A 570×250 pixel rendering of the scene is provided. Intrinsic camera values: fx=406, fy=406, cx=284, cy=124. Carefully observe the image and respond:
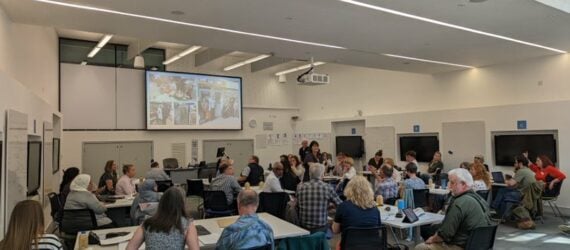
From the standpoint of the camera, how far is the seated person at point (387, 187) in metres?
5.78

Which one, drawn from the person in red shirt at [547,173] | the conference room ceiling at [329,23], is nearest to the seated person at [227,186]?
the conference room ceiling at [329,23]

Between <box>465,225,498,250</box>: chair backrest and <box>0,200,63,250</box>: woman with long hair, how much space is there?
312 centimetres

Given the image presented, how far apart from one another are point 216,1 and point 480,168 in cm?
490

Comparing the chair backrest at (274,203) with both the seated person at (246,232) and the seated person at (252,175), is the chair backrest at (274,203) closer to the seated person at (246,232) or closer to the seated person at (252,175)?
the seated person at (252,175)

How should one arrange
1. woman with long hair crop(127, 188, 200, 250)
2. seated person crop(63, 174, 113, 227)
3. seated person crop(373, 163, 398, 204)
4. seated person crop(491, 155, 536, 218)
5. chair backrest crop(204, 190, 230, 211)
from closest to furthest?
woman with long hair crop(127, 188, 200, 250), seated person crop(63, 174, 113, 227), seated person crop(373, 163, 398, 204), chair backrest crop(204, 190, 230, 211), seated person crop(491, 155, 536, 218)

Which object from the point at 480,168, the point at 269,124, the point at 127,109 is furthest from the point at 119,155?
→ the point at 480,168

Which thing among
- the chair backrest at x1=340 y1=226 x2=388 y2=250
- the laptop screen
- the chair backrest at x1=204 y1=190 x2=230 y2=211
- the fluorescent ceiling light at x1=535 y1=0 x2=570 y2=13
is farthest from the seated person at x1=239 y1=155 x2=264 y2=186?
the fluorescent ceiling light at x1=535 y1=0 x2=570 y2=13

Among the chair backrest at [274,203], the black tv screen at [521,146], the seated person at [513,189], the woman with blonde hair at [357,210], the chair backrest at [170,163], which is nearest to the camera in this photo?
the woman with blonde hair at [357,210]

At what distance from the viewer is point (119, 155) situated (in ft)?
38.9

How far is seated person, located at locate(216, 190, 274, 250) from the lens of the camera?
9.84ft

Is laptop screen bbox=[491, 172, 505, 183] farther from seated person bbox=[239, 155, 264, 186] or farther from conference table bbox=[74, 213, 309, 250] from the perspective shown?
conference table bbox=[74, 213, 309, 250]

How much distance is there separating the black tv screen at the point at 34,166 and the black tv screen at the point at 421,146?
8.65 meters

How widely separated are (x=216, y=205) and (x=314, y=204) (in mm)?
Answer: 2242

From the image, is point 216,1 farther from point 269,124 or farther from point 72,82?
point 269,124
